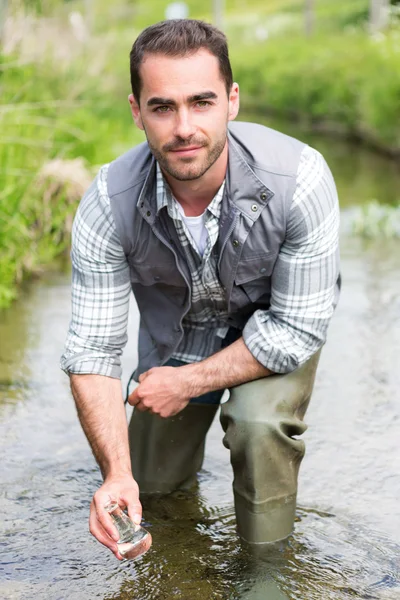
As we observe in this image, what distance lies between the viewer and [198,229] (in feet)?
10.1

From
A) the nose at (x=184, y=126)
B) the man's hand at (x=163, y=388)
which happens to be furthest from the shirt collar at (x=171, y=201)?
the man's hand at (x=163, y=388)

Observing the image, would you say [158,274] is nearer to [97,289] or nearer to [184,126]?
[97,289]

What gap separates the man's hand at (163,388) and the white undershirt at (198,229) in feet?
1.28

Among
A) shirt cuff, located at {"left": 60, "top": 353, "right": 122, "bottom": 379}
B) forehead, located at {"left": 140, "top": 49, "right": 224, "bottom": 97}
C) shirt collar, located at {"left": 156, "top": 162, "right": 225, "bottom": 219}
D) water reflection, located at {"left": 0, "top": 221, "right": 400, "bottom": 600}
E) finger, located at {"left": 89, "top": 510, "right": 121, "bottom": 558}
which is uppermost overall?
forehead, located at {"left": 140, "top": 49, "right": 224, "bottom": 97}

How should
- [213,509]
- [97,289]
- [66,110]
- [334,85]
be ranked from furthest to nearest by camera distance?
[334,85] < [66,110] < [213,509] < [97,289]

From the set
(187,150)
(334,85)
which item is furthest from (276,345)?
(334,85)

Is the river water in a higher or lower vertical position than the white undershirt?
lower

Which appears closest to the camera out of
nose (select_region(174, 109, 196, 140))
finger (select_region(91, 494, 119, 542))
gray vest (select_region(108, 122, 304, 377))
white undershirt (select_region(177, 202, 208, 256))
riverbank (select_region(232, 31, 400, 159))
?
finger (select_region(91, 494, 119, 542))

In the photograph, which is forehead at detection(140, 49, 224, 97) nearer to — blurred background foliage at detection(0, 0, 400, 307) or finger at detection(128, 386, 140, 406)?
finger at detection(128, 386, 140, 406)

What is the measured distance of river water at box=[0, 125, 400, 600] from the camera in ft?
9.92

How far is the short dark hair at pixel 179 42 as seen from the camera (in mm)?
2852

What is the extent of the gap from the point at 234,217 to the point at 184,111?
356 millimetres

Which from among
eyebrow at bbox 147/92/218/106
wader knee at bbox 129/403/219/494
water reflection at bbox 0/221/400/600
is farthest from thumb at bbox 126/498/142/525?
eyebrow at bbox 147/92/218/106

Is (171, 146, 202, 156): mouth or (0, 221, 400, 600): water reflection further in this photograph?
(0, 221, 400, 600): water reflection
